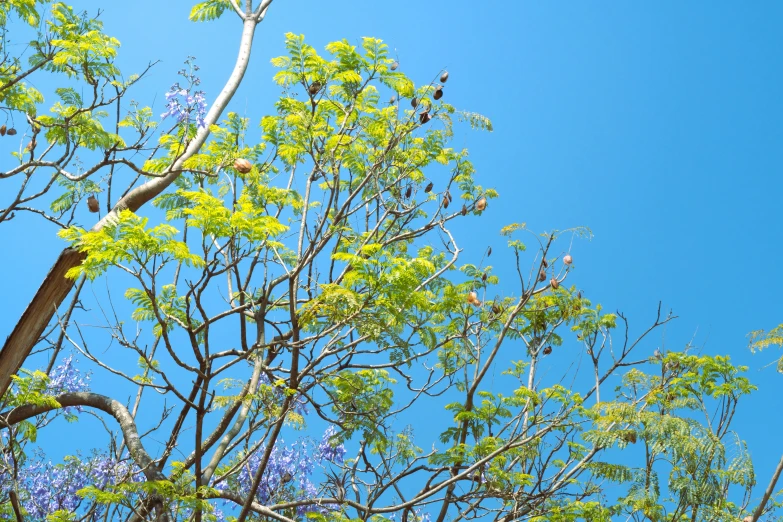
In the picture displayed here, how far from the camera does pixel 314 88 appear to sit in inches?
203

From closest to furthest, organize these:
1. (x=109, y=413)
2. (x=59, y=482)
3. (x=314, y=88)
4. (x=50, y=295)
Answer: (x=50, y=295) → (x=314, y=88) → (x=109, y=413) → (x=59, y=482)

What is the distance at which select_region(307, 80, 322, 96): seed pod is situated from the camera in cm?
515

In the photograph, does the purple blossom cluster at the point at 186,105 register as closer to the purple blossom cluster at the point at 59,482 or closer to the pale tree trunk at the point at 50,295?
the pale tree trunk at the point at 50,295

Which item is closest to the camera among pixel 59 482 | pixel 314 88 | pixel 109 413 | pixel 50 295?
pixel 50 295

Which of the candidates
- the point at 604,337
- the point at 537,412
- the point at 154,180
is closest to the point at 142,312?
the point at 154,180

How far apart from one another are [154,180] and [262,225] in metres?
1.33

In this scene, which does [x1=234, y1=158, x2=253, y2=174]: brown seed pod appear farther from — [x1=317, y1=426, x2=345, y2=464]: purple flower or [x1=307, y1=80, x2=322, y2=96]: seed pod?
[x1=317, y1=426, x2=345, y2=464]: purple flower

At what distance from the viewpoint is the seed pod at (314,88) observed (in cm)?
515

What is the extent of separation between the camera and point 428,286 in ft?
21.2

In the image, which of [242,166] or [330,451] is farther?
[330,451]

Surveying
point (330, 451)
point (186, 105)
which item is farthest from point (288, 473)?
point (186, 105)

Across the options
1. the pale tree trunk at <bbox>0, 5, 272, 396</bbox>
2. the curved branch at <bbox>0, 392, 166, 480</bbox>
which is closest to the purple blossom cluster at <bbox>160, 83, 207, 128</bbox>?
the pale tree trunk at <bbox>0, 5, 272, 396</bbox>

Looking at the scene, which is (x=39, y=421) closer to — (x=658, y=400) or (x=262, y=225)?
(x=262, y=225)

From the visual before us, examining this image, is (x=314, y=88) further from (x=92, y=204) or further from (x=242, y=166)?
(x=92, y=204)
